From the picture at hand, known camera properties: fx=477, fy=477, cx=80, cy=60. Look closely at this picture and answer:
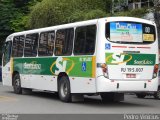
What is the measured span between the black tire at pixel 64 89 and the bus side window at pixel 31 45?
2.90 metres

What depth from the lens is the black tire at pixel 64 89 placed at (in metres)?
17.8

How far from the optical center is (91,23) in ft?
54.2

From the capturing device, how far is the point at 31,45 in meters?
21.1

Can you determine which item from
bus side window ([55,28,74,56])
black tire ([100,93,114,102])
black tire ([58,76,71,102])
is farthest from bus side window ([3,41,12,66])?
black tire ([100,93,114,102])

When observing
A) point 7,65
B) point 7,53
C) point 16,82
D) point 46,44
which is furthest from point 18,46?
point 46,44

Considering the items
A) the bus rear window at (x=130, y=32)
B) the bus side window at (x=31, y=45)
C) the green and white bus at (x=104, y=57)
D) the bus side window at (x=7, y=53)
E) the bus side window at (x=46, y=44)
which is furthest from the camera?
the bus side window at (x=7, y=53)

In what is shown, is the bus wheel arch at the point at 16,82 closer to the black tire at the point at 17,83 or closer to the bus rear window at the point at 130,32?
the black tire at the point at 17,83

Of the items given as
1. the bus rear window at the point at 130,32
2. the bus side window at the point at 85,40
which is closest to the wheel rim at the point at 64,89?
the bus side window at the point at 85,40

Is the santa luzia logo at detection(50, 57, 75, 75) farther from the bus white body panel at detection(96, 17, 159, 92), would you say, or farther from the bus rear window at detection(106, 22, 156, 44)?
the bus rear window at detection(106, 22, 156, 44)

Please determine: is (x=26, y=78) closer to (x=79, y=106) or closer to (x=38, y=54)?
(x=38, y=54)

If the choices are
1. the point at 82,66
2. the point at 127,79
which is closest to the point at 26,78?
the point at 82,66

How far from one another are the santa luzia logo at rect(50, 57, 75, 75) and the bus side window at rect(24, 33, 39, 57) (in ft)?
6.52

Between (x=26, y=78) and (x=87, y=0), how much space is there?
11.3m

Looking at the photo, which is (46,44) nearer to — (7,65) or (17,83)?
(17,83)
